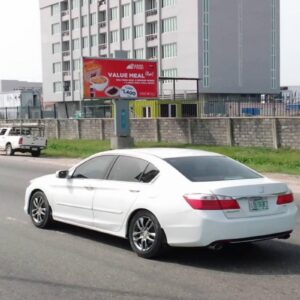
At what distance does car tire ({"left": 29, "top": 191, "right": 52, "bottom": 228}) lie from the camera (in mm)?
9125

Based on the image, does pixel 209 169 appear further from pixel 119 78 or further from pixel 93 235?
pixel 119 78

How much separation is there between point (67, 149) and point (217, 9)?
4405 centimetres

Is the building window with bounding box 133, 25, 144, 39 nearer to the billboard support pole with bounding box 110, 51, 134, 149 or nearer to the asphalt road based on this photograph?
the billboard support pole with bounding box 110, 51, 134, 149

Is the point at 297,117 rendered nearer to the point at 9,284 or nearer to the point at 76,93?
the point at 9,284

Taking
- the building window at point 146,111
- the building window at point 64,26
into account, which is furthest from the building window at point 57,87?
the building window at point 146,111

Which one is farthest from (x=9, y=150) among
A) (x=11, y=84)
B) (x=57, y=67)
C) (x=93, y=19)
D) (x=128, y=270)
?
(x=11, y=84)

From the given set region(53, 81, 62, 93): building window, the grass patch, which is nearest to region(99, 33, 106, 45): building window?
region(53, 81, 62, 93): building window

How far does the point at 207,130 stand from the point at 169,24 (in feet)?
152

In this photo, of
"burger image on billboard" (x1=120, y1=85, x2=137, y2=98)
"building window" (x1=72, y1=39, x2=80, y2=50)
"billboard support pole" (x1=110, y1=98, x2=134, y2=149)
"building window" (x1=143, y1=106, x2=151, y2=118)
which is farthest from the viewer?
"building window" (x1=72, y1=39, x2=80, y2=50)

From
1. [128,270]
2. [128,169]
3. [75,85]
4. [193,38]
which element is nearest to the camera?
[128,270]

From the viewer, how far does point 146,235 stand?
7203 mm

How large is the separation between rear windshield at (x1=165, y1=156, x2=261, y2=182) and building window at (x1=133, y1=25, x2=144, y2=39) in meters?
72.1

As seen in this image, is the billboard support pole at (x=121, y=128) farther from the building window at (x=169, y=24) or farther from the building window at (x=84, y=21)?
the building window at (x=84, y=21)

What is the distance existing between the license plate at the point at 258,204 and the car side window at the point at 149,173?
4.19 feet
